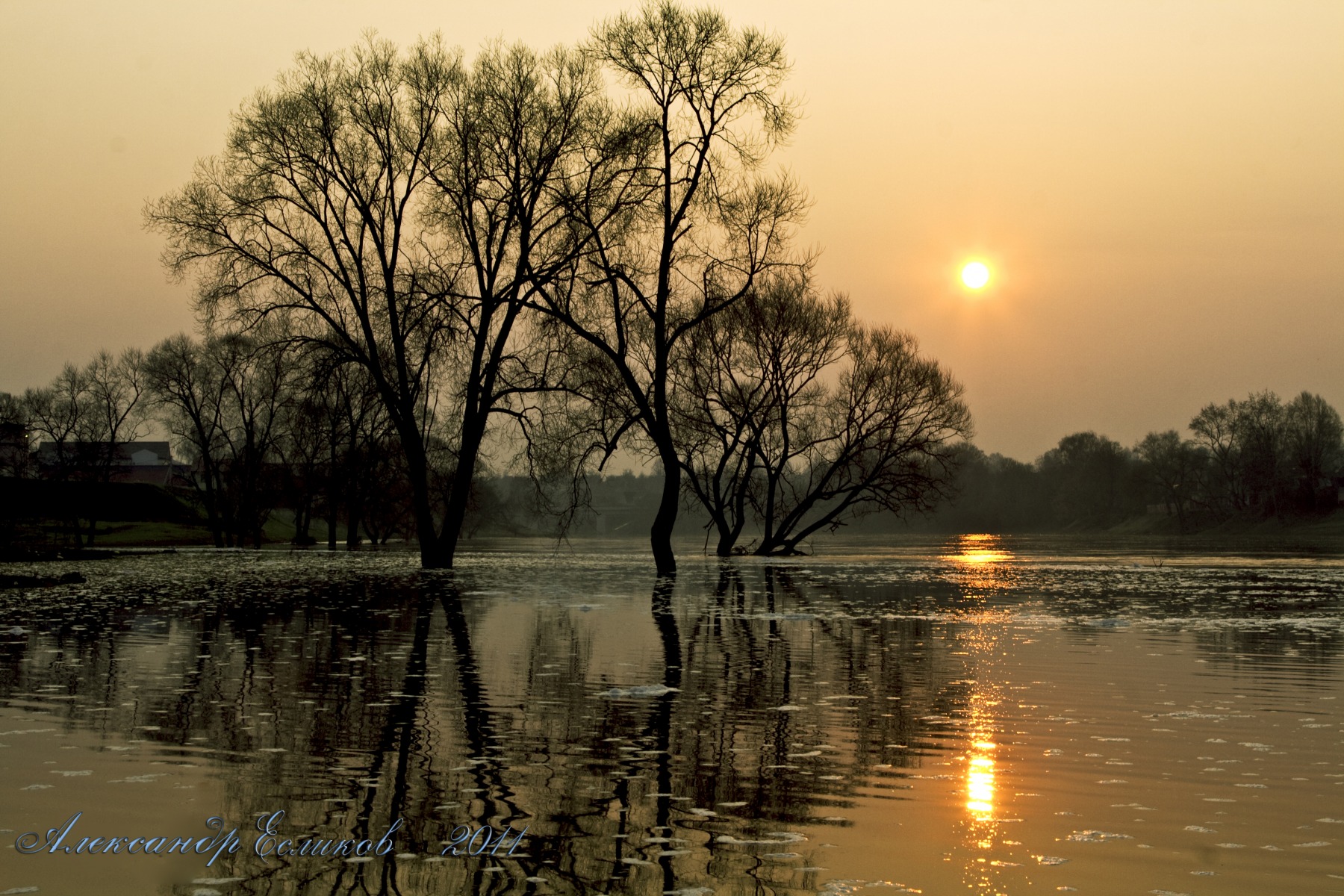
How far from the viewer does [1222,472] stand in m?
149

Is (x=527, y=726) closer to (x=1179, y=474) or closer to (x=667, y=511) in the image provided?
(x=667, y=511)

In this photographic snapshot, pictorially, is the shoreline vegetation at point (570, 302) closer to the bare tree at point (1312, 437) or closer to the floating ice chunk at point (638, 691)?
the floating ice chunk at point (638, 691)

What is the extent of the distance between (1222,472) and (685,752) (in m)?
157

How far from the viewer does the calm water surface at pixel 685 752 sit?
572 cm

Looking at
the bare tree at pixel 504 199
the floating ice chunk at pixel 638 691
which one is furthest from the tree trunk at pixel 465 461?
the floating ice chunk at pixel 638 691

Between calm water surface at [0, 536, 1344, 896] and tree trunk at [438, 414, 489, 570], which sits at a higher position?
tree trunk at [438, 414, 489, 570]

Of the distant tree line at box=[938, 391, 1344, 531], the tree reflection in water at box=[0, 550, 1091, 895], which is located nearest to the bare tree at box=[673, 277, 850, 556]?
the tree reflection in water at box=[0, 550, 1091, 895]

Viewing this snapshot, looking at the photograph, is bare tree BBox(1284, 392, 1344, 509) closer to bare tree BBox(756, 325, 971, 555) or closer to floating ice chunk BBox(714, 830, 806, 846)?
bare tree BBox(756, 325, 971, 555)

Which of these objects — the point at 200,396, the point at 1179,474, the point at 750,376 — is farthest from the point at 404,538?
the point at 1179,474

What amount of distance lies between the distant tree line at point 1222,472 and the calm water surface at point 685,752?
124 metres

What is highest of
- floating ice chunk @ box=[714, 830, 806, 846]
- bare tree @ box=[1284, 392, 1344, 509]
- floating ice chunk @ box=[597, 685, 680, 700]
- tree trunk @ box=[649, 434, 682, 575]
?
bare tree @ box=[1284, 392, 1344, 509]

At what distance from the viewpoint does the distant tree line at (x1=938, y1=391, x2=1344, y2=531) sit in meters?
135

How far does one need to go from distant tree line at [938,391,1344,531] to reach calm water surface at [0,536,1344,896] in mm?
124218

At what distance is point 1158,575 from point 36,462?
299 ft
